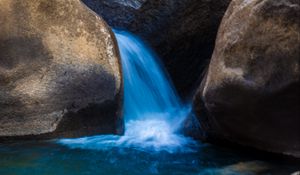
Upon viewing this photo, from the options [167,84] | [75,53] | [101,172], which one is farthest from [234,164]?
[167,84]

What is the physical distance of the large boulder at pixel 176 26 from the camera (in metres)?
8.04

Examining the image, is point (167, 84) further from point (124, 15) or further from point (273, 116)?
point (273, 116)

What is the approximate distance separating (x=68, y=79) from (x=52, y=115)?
48 centimetres

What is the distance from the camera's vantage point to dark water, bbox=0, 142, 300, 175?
5.02 m

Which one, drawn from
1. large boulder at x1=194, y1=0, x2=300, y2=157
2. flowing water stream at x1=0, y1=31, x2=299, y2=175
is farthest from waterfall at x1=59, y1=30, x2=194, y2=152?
large boulder at x1=194, y1=0, x2=300, y2=157

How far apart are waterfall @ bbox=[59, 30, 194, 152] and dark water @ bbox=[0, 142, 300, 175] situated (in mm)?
287

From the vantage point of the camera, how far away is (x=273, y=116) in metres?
5.16

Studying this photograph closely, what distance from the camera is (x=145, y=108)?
786 cm

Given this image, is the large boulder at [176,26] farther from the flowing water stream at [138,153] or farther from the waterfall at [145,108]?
the flowing water stream at [138,153]

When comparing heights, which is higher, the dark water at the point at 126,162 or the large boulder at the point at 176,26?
the large boulder at the point at 176,26

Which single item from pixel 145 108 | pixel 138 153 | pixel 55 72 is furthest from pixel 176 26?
pixel 138 153

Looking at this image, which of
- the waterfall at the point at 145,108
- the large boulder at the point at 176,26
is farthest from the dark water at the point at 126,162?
the large boulder at the point at 176,26

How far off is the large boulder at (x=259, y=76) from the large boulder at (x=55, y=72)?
4.89 ft

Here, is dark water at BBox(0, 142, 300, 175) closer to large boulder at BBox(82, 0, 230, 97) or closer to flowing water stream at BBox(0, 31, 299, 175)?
flowing water stream at BBox(0, 31, 299, 175)
